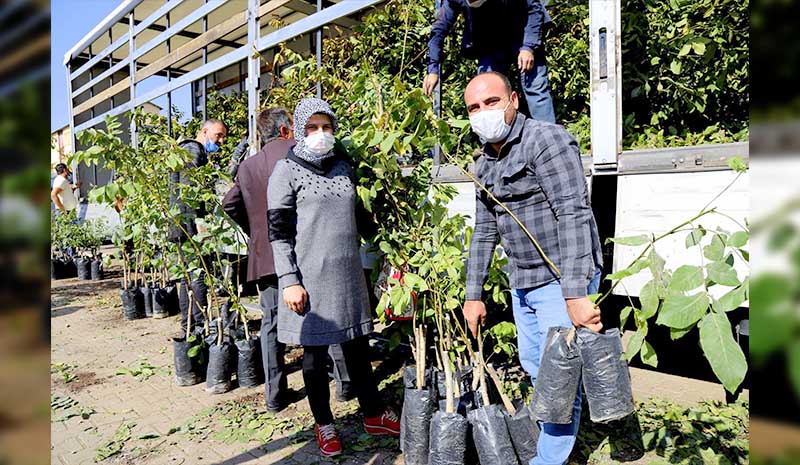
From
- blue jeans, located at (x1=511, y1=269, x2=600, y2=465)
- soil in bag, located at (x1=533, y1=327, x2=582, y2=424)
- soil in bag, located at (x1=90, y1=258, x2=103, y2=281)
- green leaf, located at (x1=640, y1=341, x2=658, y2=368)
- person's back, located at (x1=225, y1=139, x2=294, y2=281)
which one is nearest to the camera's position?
green leaf, located at (x1=640, y1=341, x2=658, y2=368)

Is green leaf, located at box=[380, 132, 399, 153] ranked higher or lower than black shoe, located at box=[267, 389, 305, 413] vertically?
higher

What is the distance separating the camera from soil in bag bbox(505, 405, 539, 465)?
2.54 metres

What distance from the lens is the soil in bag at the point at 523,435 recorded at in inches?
100

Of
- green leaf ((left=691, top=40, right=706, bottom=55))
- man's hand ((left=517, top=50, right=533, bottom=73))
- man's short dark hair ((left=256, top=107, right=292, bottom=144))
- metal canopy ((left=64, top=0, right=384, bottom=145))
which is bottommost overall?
man's short dark hair ((left=256, top=107, right=292, bottom=144))

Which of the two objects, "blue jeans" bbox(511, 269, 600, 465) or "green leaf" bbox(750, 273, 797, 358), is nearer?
"green leaf" bbox(750, 273, 797, 358)

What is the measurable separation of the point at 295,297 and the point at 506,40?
8.13 ft

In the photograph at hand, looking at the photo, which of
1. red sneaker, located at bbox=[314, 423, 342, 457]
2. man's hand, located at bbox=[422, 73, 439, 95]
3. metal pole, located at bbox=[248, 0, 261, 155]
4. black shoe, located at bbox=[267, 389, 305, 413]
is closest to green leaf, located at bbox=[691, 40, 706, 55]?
man's hand, located at bbox=[422, 73, 439, 95]

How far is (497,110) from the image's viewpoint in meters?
2.31

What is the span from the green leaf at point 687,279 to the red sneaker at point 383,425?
89.7 inches

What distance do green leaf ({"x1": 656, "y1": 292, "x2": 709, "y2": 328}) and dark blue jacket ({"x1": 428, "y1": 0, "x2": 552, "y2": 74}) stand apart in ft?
8.56

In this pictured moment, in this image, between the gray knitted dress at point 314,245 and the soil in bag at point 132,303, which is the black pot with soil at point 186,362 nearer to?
the gray knitted dress at point 314,245

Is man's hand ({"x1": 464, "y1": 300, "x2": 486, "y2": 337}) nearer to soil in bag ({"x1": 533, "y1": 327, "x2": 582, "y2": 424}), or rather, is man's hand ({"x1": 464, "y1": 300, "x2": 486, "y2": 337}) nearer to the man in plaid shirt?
the man in plaid shirt

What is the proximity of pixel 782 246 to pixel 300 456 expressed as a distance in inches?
122

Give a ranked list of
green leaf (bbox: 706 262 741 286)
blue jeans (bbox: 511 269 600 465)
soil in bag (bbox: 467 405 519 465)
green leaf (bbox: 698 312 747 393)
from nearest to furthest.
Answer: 1. green leaf (bbox: 698 312 747 393)
2. green leaf (bbox: 706 262 741 286)
3. blue jeans (bbox: 511 269 600 465)
4. soil in bag (bbox: 467 405 519 465)
